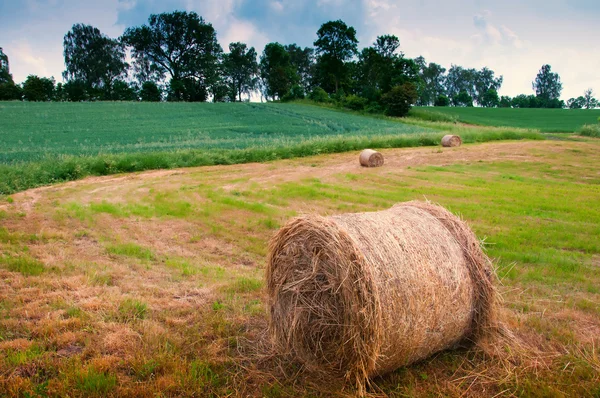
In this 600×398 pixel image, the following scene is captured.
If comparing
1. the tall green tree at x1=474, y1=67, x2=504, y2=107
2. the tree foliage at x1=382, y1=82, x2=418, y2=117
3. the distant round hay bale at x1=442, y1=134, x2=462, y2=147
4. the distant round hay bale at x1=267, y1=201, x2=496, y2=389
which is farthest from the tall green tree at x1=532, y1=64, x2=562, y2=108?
the distant round hay bale at x1=267, y1=201, x2=496, y2=389

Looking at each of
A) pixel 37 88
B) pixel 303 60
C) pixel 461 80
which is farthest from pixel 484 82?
pixel 37 88

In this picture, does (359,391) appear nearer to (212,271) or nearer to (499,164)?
(212,271)

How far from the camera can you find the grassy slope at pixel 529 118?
5236cm

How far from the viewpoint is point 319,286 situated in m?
4.38

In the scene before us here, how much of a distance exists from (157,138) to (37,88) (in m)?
49.9

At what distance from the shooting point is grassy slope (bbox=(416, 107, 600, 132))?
Answer: 172ft

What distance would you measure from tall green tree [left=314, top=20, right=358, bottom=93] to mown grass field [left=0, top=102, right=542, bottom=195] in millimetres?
24418

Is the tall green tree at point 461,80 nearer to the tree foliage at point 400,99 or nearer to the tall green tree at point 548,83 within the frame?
the tall green tree at point 548,83

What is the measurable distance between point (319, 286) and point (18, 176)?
47.0 feet

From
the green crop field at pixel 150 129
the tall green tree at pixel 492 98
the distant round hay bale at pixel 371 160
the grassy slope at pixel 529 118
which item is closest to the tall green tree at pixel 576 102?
the tall green tree at pixel 492 98

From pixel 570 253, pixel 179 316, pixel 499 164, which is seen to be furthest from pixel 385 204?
pixel 499 164

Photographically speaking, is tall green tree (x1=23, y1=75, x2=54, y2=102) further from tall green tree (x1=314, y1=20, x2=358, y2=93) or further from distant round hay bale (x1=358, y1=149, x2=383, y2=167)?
distant round hay bale (x1=358, y1=149, x2=383, y2=167)

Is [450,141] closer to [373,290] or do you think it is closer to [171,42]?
[373,290]

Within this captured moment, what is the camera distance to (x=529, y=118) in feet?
197
